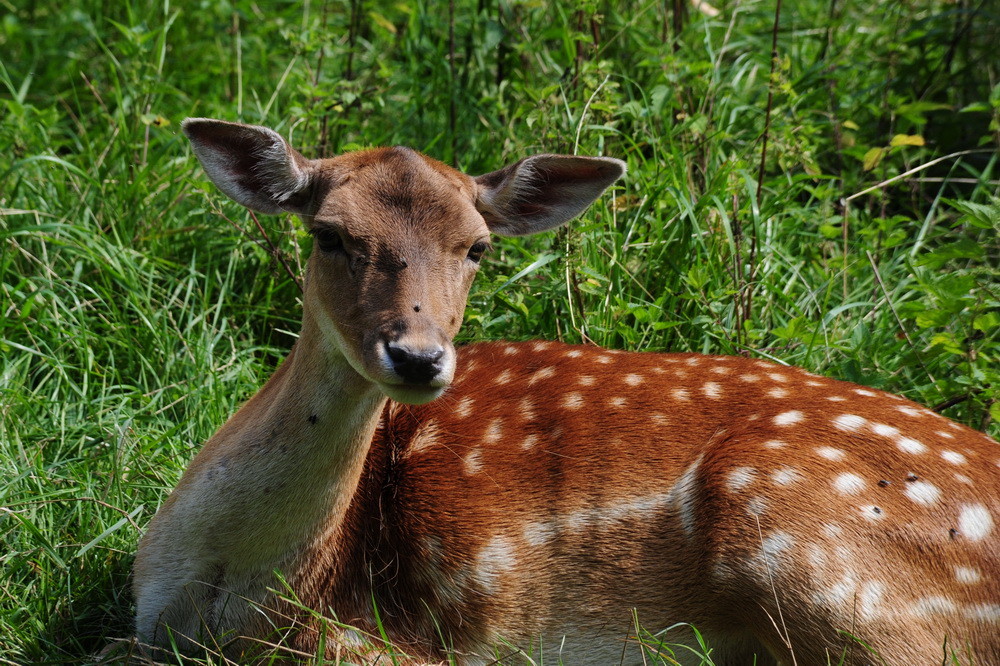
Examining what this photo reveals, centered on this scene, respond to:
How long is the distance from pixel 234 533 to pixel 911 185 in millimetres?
4132

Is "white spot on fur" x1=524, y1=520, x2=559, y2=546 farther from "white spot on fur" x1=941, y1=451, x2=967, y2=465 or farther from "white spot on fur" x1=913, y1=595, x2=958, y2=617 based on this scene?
"white spot on fur" x1=941, y1=451, x2=967, y2=465

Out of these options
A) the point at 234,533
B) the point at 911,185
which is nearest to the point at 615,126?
the point at 911,185

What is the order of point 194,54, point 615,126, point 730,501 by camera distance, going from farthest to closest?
point 194,54 < point 615,126 < point 730,501

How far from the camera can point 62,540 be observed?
382cm

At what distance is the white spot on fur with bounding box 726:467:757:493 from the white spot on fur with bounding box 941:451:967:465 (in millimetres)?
568

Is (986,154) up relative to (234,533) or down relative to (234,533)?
down

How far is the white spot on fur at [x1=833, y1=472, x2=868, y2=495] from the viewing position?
10.8 ft

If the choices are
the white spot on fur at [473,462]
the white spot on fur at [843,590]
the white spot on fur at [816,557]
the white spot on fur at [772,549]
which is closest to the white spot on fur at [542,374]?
the white spot on fur at [473,462]

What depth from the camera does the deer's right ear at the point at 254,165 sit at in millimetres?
3344

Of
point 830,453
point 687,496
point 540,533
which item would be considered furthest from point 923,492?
point 540,533

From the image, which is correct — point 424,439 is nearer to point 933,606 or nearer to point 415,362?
point 415,362

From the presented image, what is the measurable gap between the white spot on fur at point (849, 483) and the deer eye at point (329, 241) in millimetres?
1565

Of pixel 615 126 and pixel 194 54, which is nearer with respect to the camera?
pixel 615 126

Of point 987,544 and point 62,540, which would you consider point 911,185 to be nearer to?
point 987,544
